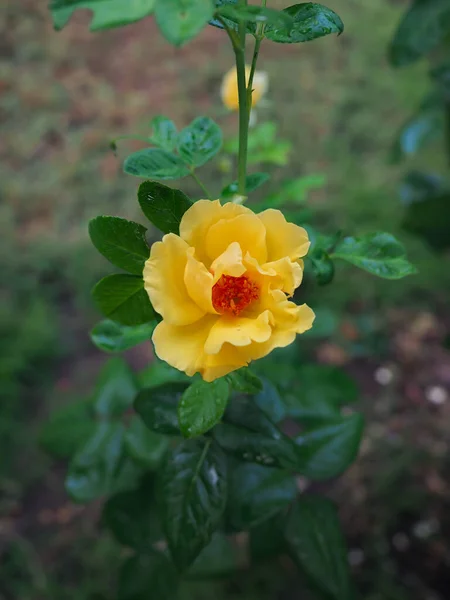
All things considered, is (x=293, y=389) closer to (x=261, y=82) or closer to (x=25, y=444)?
(x=261, y=82)

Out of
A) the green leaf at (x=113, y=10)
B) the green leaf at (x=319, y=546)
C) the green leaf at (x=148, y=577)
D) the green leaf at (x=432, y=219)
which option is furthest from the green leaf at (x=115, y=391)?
the green leaf at (x=113, y=10)

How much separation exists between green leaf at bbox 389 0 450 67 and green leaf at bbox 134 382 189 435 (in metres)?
0.72

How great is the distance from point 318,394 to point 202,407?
1.65 feet

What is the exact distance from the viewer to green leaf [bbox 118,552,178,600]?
958 mm

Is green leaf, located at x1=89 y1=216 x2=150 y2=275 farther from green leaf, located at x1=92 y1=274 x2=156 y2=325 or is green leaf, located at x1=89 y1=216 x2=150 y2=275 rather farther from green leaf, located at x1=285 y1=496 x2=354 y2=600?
green leaf, located at x1=285 y1=496 x2=354 y2=600

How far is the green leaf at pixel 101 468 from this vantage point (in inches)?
36.4

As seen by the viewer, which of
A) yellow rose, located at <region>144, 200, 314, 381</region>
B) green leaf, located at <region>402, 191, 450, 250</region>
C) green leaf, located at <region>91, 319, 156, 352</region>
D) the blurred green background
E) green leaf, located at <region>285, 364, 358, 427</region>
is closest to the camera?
yellow rose, located at <region>144, 200, 314, 381</region>

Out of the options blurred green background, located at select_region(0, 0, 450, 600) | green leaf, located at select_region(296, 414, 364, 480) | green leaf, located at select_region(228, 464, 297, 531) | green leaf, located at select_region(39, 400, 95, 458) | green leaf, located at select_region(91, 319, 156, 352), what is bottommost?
blurred green background, located at select_region(0, 0, 450, 600)

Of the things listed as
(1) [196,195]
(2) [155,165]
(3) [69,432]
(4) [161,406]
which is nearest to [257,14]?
(2) [155,165]

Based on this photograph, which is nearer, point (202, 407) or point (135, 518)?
point (202, 407)

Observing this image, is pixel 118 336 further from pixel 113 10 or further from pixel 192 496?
pixel 113 10

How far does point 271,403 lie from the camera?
2.65 ft

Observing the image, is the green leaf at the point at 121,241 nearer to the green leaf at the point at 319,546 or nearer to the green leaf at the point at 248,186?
the green leaf at the point at 248,186

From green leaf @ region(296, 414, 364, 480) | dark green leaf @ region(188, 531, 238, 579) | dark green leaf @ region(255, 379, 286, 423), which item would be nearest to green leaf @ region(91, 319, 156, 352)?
dark green leaf @ region(255, 379, 286, 423)
